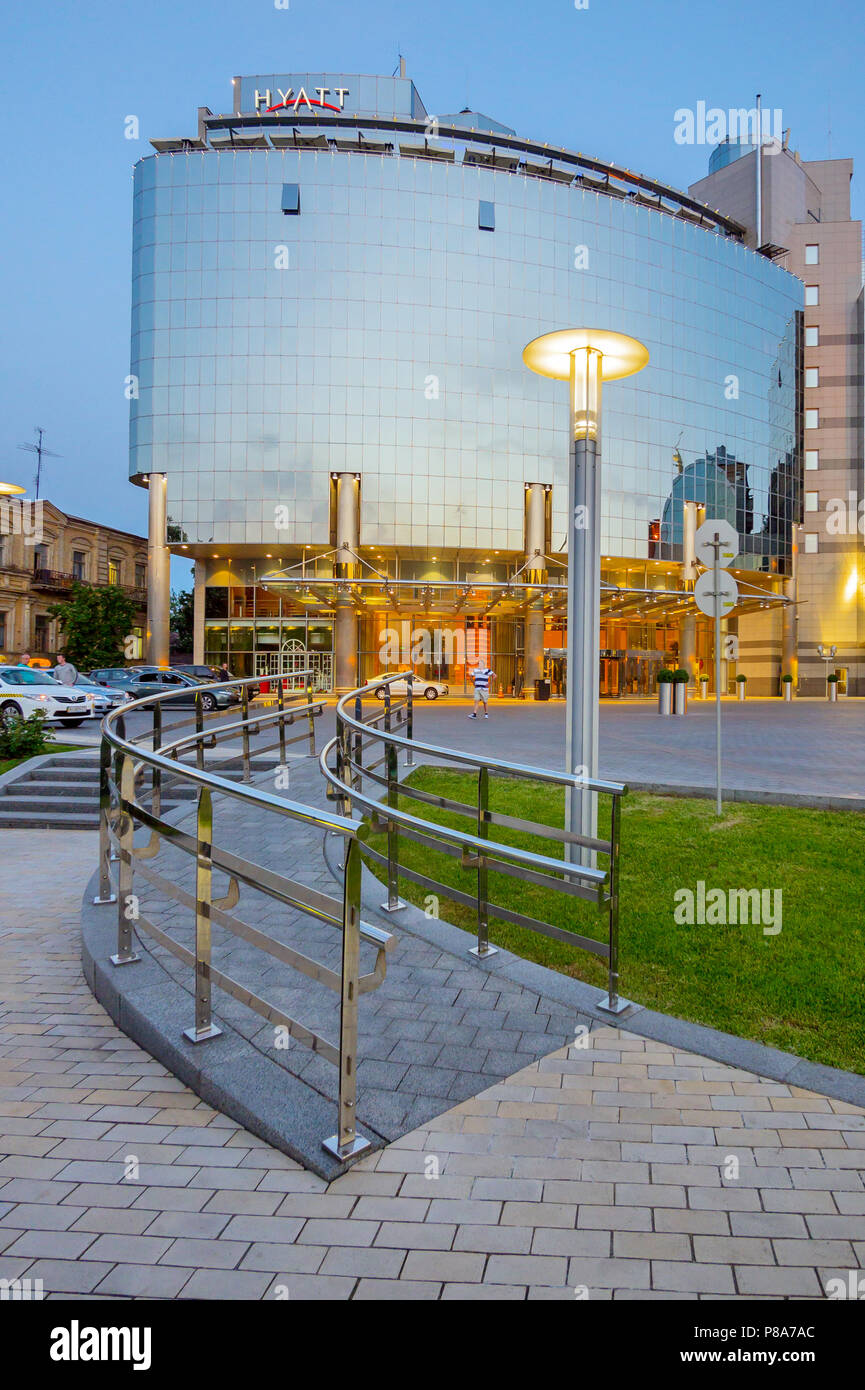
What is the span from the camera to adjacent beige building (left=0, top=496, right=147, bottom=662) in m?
47.7

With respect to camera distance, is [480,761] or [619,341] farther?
[619,341]

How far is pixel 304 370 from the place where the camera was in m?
38.8

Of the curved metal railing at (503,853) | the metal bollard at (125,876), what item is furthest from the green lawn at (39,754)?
the metal bollard at (125,876)

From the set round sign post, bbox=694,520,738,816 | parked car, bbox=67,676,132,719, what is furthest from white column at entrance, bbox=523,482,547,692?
round sign post, bbox=694,520,738,816

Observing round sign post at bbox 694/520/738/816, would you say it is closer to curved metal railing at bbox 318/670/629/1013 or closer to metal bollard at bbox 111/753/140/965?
curved metal railing at bbox 318/670/629/1013

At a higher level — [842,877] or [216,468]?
[216,468]

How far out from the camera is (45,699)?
19.0m

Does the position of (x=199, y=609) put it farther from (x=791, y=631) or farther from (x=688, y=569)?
(x=791, y=631)

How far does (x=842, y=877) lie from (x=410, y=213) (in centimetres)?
4242

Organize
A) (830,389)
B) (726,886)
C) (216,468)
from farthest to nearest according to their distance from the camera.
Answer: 1. (830,389)
2. (216,468)
3. (726,886)

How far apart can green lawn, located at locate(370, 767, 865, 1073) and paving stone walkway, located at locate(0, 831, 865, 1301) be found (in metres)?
0.67
